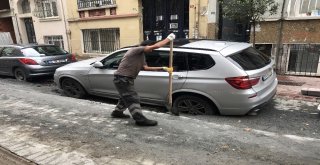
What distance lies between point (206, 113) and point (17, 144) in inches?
130

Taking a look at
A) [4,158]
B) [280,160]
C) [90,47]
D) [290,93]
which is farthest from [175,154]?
[90,47]

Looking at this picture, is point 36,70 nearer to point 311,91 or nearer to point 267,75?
point 267,75

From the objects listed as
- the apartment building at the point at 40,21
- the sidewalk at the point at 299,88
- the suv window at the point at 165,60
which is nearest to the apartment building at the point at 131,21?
the apartment building at the point at 40,21

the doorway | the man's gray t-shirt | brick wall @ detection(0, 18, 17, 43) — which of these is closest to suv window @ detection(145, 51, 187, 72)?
the man's gray t-shirt

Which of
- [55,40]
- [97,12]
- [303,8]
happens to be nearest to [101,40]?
[97,12]

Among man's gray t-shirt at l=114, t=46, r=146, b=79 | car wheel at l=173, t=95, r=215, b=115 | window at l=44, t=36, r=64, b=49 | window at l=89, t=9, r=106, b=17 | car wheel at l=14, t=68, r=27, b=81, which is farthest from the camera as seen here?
window at l=44, t=36, r=64, b=49

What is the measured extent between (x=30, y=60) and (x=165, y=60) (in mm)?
5618

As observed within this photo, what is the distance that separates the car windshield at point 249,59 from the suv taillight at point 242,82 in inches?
9.6

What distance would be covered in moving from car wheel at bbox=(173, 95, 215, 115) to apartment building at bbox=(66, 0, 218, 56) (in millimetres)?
5334

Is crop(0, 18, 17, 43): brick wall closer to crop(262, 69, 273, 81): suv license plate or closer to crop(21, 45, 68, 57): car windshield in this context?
crop(21, 45, 68, 57): car windshield

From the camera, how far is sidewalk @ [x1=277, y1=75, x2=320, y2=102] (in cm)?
661

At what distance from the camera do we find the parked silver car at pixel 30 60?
30.3ft

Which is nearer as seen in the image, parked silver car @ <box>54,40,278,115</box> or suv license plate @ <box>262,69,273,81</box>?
parked silver car @ <box>54,40,278,115</box>

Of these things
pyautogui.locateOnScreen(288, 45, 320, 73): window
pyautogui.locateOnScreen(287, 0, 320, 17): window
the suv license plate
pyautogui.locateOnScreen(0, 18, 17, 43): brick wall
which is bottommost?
pyautogui.locateOnScreen(288, 45, 320, 73): window
